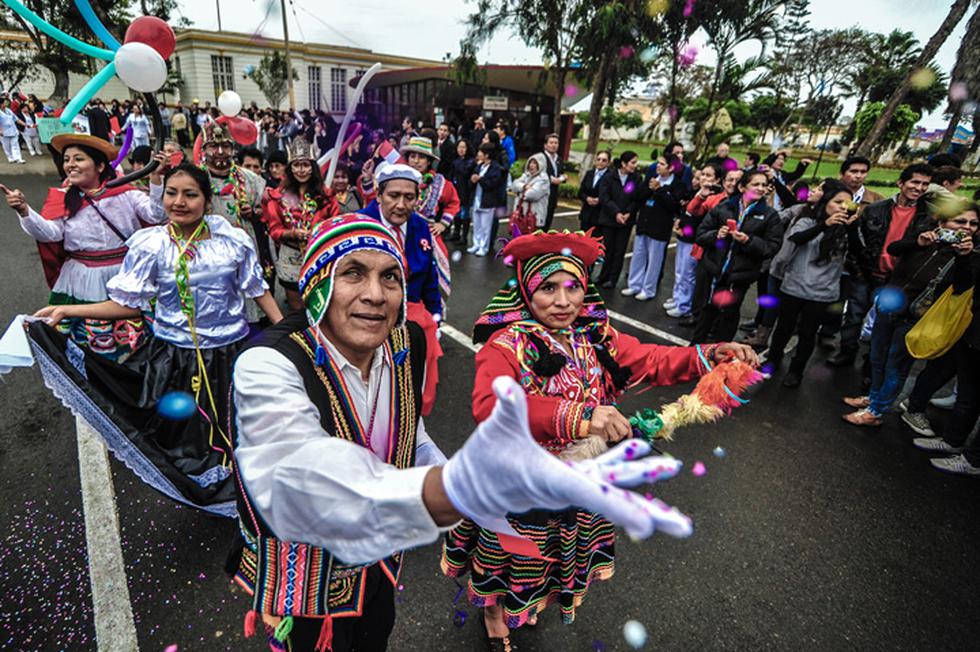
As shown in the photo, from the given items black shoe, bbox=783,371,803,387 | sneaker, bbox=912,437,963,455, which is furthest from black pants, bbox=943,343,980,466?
black shoe, bbox=783,371,803,387

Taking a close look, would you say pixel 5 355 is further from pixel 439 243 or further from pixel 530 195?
pixel 530 195

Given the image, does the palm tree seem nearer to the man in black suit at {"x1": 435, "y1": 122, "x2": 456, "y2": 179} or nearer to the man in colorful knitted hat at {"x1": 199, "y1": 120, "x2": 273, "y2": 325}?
the man in black suit at {"x1": 435, "y1": 122, "x2": 456, "y2": 179}

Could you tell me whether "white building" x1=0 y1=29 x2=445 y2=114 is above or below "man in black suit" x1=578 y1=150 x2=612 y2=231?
above

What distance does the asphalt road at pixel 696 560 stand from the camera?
8.13ft

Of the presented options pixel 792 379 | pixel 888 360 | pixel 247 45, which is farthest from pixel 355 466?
pixel 247 45

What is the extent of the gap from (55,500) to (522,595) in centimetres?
297


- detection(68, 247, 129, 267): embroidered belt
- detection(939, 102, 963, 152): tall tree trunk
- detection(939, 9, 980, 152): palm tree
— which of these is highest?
detection(939, 9, 980, 152): palm tree

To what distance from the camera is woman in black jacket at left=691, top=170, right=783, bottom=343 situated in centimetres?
523

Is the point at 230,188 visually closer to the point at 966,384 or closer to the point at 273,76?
the point at 966,384

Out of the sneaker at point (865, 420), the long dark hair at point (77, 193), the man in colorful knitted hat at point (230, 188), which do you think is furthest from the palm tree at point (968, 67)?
the long dark hair at point (77, 193)

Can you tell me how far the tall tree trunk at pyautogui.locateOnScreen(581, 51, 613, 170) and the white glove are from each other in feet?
48.0

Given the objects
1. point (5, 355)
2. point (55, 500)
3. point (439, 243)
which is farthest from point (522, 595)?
point (439, 243)

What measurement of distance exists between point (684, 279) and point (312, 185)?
195 inches

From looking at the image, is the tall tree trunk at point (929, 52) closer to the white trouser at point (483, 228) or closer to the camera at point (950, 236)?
the camera at point (950, 236)
